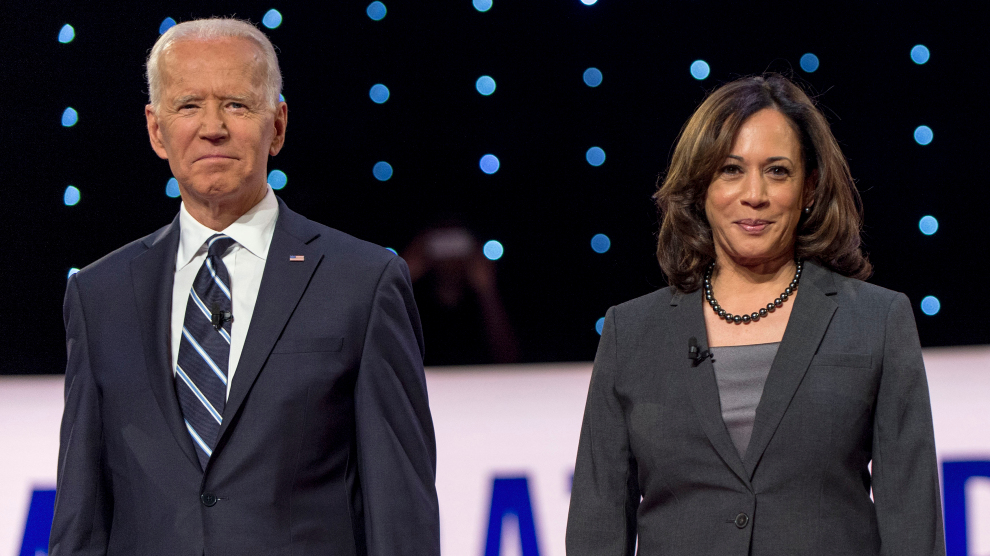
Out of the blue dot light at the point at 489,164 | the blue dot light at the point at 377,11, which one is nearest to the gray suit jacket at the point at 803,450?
the blue dot light at the point at 489,164

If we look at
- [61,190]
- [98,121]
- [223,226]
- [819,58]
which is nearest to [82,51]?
[98,121]

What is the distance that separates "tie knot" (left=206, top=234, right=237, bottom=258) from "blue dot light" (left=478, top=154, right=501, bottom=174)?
1.14 m

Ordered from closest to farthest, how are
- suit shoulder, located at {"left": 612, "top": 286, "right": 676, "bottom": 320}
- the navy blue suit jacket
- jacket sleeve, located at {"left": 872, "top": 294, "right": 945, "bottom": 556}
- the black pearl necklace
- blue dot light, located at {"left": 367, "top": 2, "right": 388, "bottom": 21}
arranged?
jacket sleeve, located at {"left": 872, "top": 294, "right": 945, "bottom": 556} → the navy blue suit jacket → the black pearl necklace → suit shoulder, located at {"left": 612, "top": 286, "right": 676, "bottom": 320} → blue dot light, located at {"left": 367, "top": 2, "right": 388, "bottom": 21}

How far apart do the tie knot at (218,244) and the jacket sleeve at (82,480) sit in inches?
12.3

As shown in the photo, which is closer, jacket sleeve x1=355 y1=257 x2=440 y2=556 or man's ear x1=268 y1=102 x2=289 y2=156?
jacket sleeve x1=355 y1=257 x2=440 y2=556

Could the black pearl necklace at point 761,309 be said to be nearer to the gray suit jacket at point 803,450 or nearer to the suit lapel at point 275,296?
the gray suit jacket at point 803,450

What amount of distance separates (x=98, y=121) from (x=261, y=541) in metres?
1.81

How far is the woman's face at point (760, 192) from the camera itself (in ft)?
6.44

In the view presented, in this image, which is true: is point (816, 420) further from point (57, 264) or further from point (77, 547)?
point (57, 264)

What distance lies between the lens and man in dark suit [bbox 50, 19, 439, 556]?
189 cm

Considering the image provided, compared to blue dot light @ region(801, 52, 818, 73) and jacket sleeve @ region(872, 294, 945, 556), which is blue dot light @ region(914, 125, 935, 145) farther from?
jacket sleeve @ region(872, 294, 945, 556)

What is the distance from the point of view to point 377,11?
314 centimetres

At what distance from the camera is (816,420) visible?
5.93 ft

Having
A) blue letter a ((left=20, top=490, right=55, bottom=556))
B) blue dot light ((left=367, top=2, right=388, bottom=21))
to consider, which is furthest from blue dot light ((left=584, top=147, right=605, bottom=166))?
blue letter a ((left=20, top=490, right=55, bottom=556))
